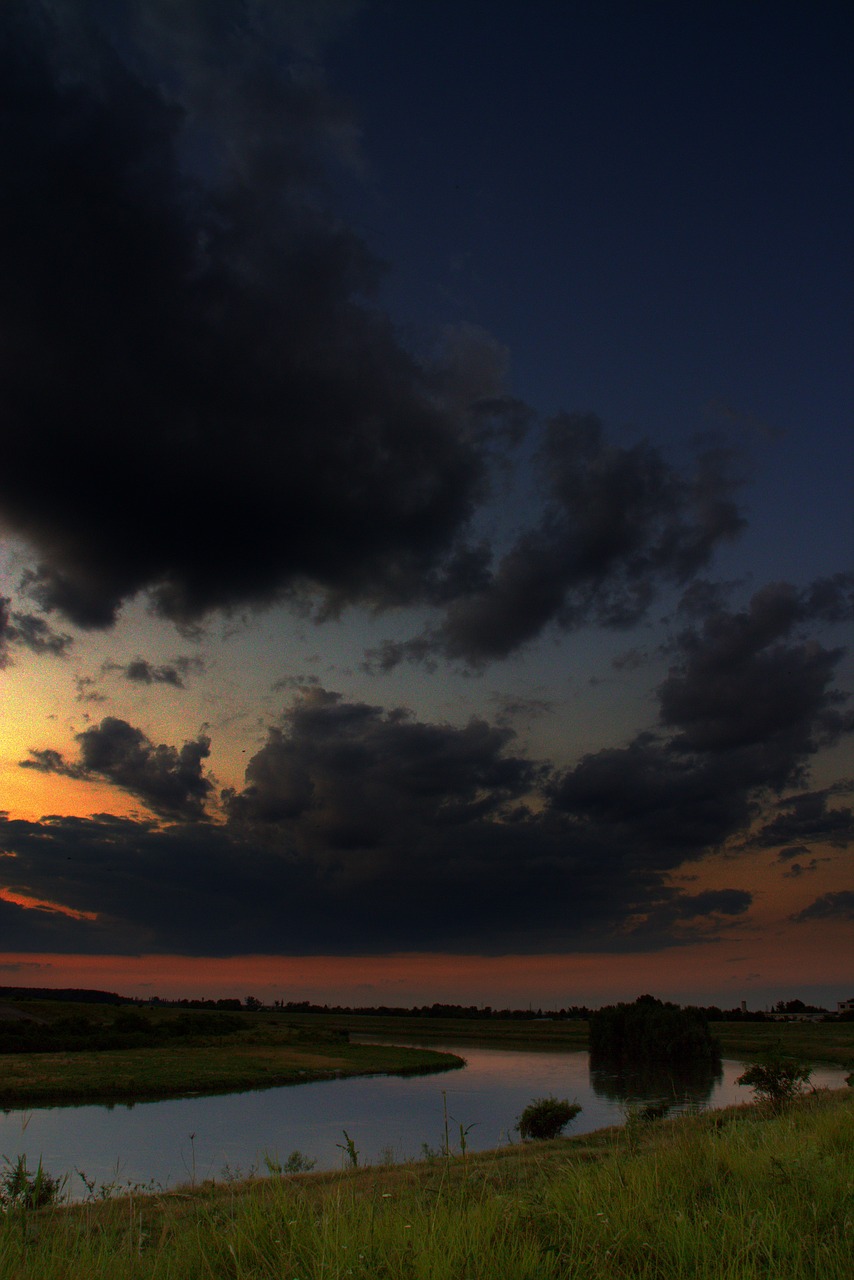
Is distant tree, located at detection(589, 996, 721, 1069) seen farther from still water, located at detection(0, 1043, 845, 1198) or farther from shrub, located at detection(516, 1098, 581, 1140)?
shrub, located at detection(516, 1098, 581, 1140)

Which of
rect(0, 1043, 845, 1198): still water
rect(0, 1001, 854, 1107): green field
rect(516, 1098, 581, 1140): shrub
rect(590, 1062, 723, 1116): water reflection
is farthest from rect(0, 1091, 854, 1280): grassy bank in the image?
rect(0, 1001, 854, 1107): green field

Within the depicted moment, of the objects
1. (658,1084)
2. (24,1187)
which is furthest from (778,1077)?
(24,1187)

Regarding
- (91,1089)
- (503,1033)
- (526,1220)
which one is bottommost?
(503,1033)

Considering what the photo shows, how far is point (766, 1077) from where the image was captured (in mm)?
30312

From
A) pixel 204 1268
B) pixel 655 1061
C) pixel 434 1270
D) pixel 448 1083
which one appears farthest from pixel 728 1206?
pixel 655 1061

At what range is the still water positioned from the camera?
87.2ft

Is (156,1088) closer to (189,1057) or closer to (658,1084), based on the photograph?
(189,1057)

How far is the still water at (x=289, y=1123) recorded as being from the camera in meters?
26.6

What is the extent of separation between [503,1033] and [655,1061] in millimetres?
65718

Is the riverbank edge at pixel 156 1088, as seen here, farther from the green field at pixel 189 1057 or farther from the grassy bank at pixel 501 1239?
the grassy bank at pixel 501 1239

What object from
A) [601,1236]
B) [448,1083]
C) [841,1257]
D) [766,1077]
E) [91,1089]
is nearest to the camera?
[841,1257]

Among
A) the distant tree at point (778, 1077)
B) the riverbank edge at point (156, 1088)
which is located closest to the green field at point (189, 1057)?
the riverbank edge at point (156, 1088)

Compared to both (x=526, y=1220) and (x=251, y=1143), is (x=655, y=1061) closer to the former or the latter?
(x=251, y=1143)

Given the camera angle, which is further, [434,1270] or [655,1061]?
[655,1061]
